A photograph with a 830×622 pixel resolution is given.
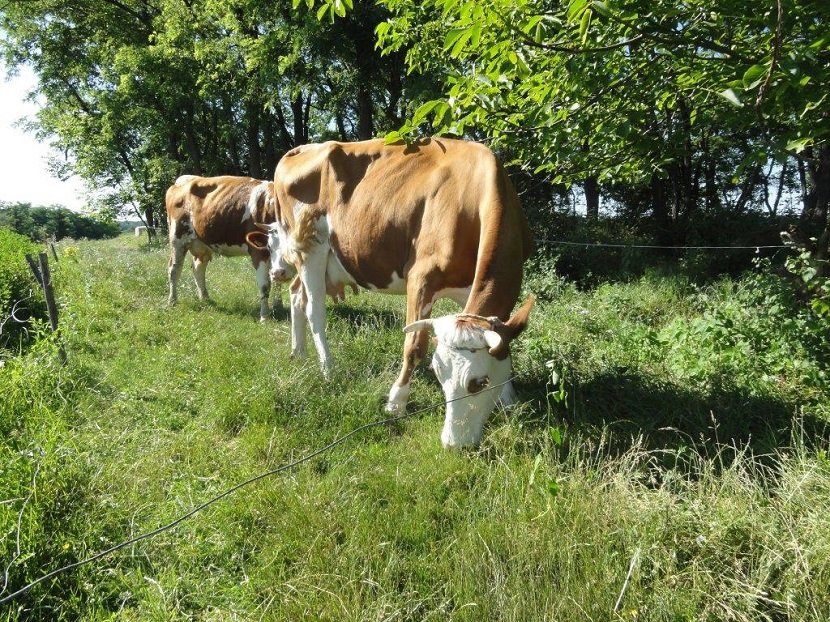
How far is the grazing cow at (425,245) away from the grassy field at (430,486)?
0.37m

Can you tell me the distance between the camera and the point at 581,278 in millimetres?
11047

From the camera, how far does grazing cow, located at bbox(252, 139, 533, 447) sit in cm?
324

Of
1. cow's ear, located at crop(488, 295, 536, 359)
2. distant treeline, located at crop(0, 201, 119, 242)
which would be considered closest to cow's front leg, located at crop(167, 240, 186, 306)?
cow's ear, located at crop(488, 295, 536, 359)

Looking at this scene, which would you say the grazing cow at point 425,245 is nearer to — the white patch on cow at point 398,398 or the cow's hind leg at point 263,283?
the white patch on cow at point 398,398

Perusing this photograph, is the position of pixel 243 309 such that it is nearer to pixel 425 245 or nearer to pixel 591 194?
pixel 425 245

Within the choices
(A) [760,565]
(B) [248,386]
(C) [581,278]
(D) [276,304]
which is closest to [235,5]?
(D) [276,304]

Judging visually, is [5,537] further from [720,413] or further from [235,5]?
[235,5]

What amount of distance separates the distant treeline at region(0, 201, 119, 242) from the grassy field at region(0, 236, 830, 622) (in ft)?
220

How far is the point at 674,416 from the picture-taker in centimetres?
379

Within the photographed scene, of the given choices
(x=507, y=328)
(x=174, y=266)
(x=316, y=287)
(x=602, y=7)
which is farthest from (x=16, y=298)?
(x=602, y=7)

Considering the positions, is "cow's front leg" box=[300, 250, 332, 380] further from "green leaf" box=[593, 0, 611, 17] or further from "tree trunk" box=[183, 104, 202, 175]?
"tree trunk" box=[183, 104, 202, 175]

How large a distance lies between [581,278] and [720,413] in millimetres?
7544

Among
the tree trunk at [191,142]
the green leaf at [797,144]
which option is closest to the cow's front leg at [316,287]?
the green leaf at [797,144]

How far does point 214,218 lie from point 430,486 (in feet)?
24.3
